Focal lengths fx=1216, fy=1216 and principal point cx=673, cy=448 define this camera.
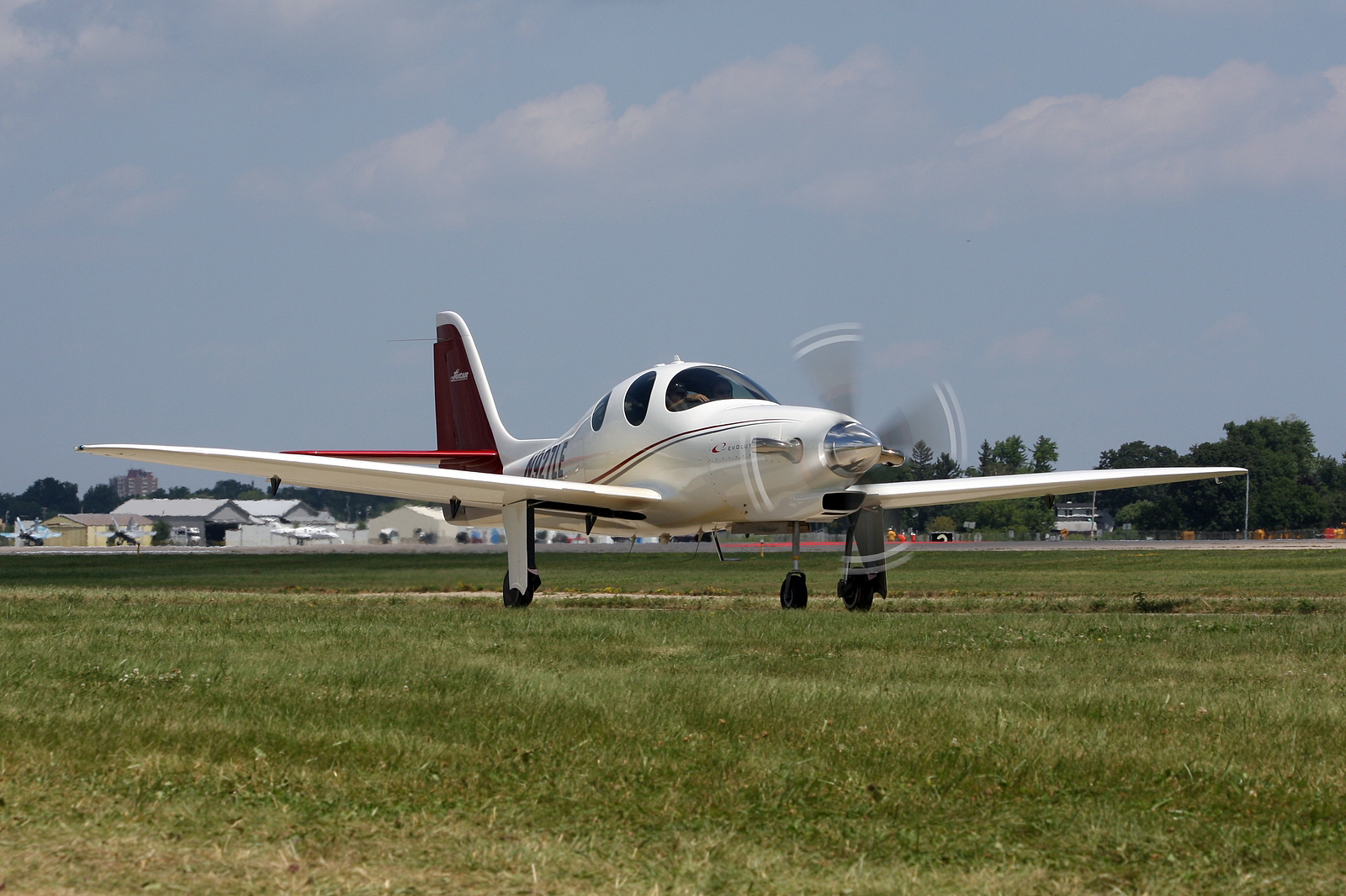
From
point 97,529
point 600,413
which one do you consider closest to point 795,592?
point 600,413

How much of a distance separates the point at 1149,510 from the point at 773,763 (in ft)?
403

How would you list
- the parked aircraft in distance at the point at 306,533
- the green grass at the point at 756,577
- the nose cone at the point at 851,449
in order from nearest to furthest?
the nose cone at the point at 851,449 < the green grass at the point at 756,577 < the parked aircraft in distance at the point at 306,533

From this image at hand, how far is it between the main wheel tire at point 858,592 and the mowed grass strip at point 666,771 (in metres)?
7.71

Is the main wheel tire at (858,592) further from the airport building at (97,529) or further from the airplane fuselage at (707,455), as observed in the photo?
the airport building at (97,529)

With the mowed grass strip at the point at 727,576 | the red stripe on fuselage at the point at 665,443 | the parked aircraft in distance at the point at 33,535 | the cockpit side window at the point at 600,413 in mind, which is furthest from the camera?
the parked aircraft in distance at the point at 33,535

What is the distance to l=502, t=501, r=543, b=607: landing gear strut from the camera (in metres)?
17.6

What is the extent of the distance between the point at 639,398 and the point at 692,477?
163cm

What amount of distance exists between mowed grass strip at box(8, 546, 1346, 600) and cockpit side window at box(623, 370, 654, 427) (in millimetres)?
4818

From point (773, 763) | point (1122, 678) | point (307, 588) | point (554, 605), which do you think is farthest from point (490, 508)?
point (773, 763)

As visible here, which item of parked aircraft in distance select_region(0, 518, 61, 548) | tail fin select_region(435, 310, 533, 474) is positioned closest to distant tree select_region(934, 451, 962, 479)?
tail fin select_region(435, 310, 533, 474)

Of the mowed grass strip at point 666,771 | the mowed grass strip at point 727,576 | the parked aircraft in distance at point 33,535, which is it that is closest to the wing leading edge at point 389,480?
the mowed grass strip at point 727,576

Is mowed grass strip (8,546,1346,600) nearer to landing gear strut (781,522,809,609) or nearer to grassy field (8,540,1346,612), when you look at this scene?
grassy field (8,540,1346,612)

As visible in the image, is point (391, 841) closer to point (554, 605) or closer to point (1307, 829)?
point (1307, 829)

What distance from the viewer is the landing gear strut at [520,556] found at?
691 inches
